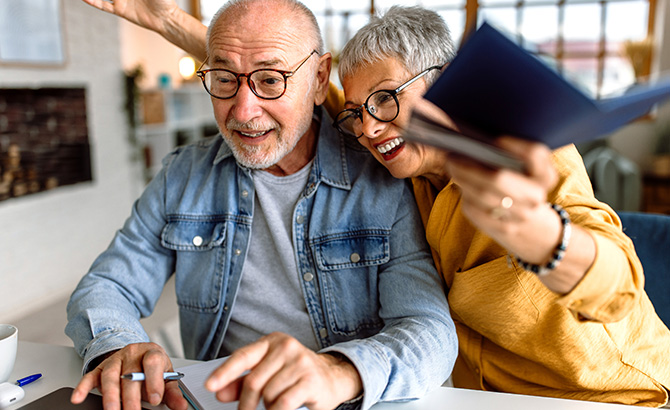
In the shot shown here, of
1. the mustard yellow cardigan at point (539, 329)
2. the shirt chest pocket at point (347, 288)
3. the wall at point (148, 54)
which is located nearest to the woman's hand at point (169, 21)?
the shirt chest pocket at point (347, 288)

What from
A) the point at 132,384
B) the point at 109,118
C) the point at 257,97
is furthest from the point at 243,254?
the point at 109,118

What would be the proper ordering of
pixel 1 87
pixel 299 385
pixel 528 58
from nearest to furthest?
pixel 528 58, pixel 299 385, pixel 1 87

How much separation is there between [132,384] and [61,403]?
5.5 inches

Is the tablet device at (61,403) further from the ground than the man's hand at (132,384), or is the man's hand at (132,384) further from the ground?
the man's hand at (132,384)

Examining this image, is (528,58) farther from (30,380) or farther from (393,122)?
(30,380)

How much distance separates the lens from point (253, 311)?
4.89ft

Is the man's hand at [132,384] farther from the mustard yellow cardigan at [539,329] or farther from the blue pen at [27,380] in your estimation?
the mustard yellow cardigan at [539,329]

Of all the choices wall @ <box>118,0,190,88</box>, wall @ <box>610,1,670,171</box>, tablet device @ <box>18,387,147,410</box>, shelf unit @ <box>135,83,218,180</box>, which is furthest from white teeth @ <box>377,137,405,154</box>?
wall @ <box>610,1,670,171</box>

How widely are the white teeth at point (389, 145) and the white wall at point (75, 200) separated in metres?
3.48

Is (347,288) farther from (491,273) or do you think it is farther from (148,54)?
(148,54)

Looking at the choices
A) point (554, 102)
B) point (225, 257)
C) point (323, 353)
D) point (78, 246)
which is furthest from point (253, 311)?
point (78, 246)

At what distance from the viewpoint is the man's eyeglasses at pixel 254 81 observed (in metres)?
1.35

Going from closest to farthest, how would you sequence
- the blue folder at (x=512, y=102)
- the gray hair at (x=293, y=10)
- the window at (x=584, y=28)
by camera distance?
the blue folder at (x=512, y=102) < the gray hair at (x=293, y=10) < the window at (x=584, y=28)

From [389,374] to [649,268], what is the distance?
0.90m
